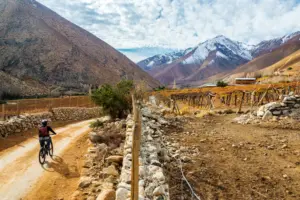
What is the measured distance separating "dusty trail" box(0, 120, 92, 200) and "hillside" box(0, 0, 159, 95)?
44.2 meters

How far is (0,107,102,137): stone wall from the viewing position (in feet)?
55.5

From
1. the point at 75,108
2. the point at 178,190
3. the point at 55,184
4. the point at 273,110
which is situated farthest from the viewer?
the point at 75,108

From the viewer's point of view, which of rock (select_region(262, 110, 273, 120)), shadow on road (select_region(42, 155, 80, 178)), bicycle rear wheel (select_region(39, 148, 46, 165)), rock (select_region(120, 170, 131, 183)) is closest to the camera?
rock (select_region(120, 170, 131, 183))

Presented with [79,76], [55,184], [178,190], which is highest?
[79,76]

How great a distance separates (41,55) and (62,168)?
212 ft

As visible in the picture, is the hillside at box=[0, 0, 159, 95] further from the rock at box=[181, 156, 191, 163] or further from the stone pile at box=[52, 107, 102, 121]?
the rock at box=[181, 156, 191, 163]

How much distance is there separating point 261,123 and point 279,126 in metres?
0.93

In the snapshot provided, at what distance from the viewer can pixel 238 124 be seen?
44.2ft

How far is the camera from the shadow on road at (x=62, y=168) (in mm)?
9344

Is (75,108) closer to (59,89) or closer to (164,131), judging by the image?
(164,131)

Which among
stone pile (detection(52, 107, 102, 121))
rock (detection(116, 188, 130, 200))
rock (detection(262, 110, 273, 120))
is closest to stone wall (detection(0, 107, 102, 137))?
stone pile (detection(52, 107, 102, 121))

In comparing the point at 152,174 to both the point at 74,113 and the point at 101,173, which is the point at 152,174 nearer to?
the point at 101,173

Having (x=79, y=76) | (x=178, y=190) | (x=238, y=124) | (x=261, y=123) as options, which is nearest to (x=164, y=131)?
(x=238, y=124)

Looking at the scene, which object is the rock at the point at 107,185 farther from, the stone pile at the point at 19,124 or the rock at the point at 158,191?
the stone pile at the point at 19,124
